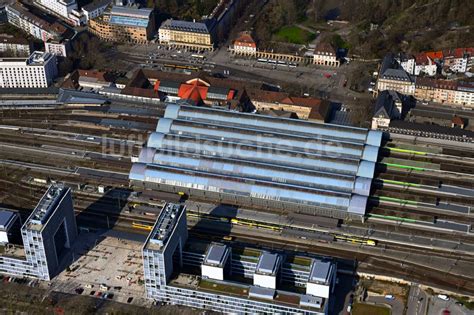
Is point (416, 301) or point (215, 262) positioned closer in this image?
point (215, 262)

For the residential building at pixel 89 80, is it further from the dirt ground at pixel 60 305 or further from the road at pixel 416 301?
the road at pixel 416 301

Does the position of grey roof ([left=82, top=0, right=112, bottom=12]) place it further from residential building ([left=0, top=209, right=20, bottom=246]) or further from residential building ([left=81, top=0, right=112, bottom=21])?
residential building ([left=0, top=209, right=20, bottom=246])

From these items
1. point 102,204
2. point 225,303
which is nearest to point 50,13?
point 102,204

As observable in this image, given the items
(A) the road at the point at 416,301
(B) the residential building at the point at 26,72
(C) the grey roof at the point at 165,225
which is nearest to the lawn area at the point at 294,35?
(B) the residential building at the point at 26,72

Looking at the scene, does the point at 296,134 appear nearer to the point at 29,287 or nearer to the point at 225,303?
the point at 225,303

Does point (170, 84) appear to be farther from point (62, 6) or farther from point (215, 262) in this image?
point (215, 262)

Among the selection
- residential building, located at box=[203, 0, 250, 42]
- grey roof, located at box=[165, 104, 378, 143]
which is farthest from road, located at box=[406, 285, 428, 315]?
residential building, located at box=[203, 0, 250, 42]

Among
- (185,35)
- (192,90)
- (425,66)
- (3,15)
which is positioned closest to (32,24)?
(3,15)
